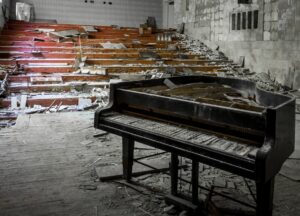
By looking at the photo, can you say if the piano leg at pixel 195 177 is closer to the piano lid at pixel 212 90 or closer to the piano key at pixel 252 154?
the piano lid at pixel 212 90

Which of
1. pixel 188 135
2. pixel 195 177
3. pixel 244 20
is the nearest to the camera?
pixel 188 135

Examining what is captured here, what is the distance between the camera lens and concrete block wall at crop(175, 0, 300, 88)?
8.67 m

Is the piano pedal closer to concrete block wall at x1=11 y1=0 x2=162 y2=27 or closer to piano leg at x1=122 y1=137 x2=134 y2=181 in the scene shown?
piano leg at x1=122 y1=137 x2=134 y2=181

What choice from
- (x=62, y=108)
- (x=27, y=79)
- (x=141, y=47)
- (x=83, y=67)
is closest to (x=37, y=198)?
(x=62, y=108)

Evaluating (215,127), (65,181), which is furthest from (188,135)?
(65,181)

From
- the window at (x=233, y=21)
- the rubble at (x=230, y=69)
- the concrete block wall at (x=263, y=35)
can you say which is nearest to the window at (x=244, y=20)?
the window at (x=233, y=21)

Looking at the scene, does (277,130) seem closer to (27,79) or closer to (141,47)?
(27,79)

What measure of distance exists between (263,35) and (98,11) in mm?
9128

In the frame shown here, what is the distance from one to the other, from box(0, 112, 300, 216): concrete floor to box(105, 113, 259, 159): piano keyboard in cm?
79

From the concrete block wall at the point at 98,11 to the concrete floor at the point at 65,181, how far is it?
446 inches

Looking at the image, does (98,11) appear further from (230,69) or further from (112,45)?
(230,69)

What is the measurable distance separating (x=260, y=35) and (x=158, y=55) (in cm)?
320

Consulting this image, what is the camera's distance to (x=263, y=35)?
9766mm

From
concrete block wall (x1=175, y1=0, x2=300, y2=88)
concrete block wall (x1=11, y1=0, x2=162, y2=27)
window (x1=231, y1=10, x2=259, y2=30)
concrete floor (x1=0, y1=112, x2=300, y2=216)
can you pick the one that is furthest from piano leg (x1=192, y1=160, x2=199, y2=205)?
concrete block wall (x1=11, y1=0, x2=162, y2=27)
